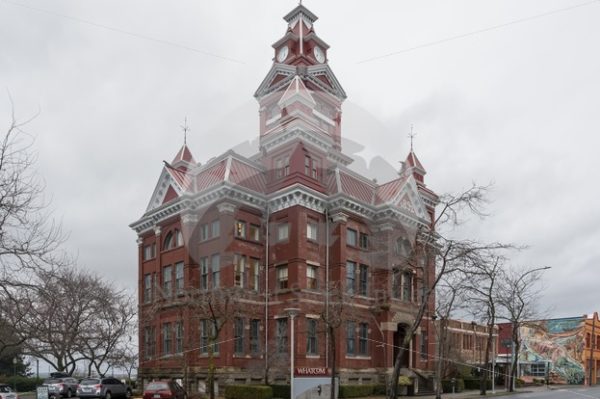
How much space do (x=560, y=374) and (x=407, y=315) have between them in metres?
47.2

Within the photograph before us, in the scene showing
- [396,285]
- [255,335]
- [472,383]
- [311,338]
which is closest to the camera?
[311,338]

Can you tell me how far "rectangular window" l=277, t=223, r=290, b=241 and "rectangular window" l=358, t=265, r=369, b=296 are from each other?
6.22 meters

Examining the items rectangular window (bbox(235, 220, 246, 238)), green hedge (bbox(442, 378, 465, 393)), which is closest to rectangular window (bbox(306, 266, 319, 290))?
rectangular window (bbox(235, 220, 246, 238))

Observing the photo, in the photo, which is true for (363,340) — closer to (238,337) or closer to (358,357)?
(358,357)

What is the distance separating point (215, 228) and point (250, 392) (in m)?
10.8

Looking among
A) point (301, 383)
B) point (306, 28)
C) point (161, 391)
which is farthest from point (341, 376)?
point (306, 28)

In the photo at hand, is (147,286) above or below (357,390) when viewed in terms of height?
above

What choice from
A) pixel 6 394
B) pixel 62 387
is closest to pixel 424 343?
pixel 62 387

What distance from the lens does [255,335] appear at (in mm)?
37344

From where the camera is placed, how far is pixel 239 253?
120 ft

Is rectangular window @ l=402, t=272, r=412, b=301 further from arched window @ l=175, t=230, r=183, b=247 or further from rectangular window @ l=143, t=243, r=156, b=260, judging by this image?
rectangular window @ l=143, t=243, r=156, b=260

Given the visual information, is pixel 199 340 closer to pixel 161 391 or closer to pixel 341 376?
pixel 161 391

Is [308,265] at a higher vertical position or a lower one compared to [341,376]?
higher

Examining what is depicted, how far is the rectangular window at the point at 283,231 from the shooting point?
3838 cm
